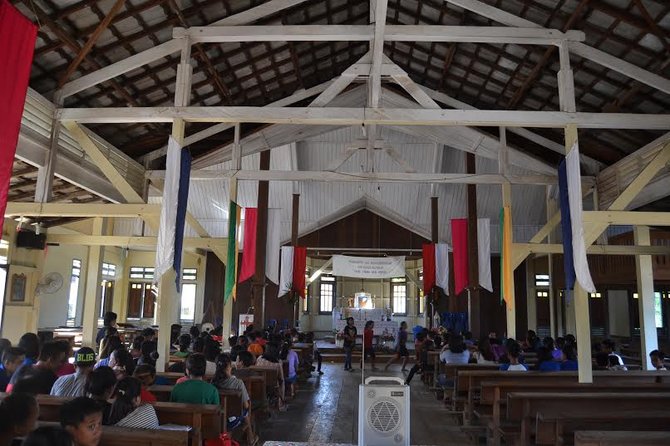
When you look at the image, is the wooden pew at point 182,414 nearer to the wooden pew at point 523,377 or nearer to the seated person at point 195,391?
the seated person at point 195,391

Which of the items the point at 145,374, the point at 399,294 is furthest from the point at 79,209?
the point at 399,294

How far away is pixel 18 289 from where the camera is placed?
9.83 m

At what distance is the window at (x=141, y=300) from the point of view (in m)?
18.4

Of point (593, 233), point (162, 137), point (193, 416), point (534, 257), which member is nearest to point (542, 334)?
point (534, 257)

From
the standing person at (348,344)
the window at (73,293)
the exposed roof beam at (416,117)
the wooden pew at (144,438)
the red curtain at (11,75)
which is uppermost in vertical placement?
the exposed roof beam at (416,117)

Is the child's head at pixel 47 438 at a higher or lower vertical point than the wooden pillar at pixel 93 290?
lower

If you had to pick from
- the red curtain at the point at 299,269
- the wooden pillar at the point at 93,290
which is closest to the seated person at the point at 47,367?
the wooden pillar at the point at 93,290

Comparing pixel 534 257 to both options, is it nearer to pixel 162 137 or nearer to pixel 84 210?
pixel 162 137

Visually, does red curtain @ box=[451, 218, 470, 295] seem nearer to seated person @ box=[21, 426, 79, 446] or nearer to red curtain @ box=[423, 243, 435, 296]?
red curtain @ box=[423, 243, 435, 296]

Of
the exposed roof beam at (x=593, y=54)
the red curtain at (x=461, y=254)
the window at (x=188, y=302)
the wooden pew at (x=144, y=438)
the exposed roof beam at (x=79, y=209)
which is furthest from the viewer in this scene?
the window at (x=188, y=302)

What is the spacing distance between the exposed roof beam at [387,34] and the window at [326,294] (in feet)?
47.8

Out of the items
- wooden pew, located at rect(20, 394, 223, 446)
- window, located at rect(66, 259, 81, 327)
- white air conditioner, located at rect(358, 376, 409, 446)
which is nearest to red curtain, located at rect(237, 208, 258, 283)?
wooden pew, located at rect(20, 394, 223, 446)

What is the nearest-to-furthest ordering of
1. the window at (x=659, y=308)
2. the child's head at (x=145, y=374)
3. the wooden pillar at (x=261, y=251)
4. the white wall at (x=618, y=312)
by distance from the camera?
the child's head at (x=145, y=374), the wooden pillar at (x=261, y=251), the window at (x=659, y=308), the white wall at (x=618, y=312)

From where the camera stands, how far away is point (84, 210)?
681 cm
